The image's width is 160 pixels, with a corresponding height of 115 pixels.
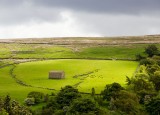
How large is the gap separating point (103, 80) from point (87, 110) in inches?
2193

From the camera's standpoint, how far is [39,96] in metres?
106

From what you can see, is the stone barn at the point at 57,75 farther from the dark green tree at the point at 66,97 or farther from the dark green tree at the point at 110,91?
the dark green tree at the point at 66,97

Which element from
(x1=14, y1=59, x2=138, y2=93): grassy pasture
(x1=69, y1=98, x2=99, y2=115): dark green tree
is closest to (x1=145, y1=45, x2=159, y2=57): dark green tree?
(x1=14, y1=59, x2=138, y2=93): grassy pasture

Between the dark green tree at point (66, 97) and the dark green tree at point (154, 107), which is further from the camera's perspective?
the dark green tree at point (66, 97)

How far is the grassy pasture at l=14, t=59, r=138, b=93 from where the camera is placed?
419 ft

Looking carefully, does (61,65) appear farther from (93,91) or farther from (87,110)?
(87,110)

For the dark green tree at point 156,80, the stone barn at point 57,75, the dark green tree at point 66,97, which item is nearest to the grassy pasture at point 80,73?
the stone barn at point 57,75

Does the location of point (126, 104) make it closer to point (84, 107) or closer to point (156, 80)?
point (84, 107)

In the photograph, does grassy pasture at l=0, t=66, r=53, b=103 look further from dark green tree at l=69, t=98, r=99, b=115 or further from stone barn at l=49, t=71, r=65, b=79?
dark green tree at l=69, t=98, r=99, b=115

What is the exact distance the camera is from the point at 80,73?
149000mm

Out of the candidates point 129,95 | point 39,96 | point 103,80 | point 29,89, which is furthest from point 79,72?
point 129,95

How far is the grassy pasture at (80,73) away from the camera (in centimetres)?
12774

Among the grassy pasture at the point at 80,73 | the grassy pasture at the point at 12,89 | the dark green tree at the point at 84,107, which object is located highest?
the dark green tree at the point at 84,107

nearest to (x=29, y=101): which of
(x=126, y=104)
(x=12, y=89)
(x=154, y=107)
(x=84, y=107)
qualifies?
(x=12, y=89)
